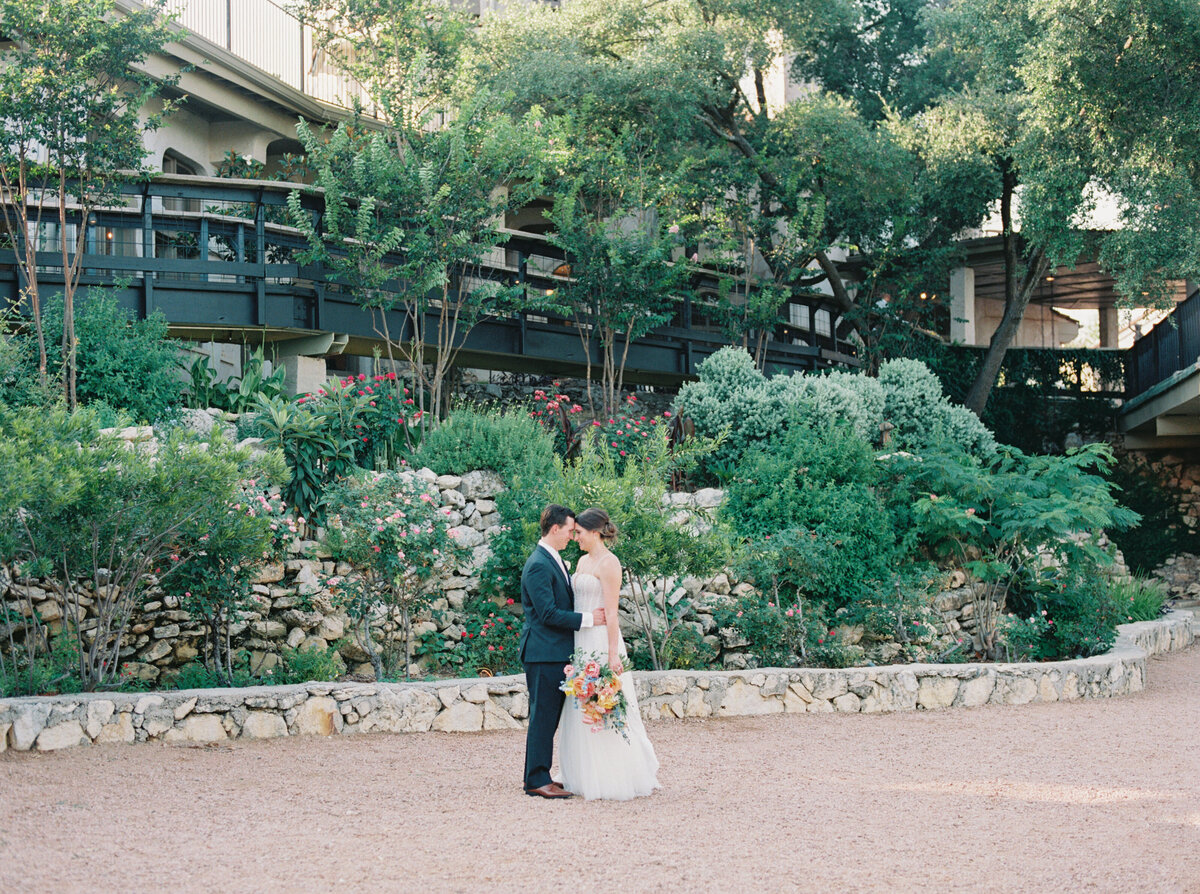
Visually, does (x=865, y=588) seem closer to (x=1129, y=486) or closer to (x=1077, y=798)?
(x=1077, y=798)

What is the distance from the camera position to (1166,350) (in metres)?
19.0

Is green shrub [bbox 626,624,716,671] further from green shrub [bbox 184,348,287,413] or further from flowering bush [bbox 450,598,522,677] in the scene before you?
green shrub [bbox 184,348,287,413]

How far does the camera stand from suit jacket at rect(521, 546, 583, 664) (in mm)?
6184

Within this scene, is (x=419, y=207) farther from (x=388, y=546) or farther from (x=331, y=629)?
(x=331, y=629)

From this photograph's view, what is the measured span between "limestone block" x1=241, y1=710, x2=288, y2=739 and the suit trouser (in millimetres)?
2432

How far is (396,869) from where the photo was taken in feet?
16.0

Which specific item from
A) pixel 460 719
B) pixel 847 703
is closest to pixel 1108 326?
pixel 847 703

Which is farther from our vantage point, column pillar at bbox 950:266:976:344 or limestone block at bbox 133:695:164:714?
column pillar at bbox 950:266:976:344

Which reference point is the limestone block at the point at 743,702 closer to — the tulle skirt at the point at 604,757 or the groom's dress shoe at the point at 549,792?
the tulle skirt at the point at 604,757

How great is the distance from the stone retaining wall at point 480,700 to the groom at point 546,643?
2233 millimetres

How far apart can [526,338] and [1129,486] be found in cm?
1283

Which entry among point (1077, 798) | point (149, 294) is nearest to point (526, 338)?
point (149, 294)

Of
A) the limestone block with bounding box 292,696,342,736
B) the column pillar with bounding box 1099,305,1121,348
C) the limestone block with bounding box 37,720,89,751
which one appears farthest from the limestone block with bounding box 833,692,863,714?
the column pillar with bounding box 1099,305,1121,348

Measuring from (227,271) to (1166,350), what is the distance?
15.9 meters
